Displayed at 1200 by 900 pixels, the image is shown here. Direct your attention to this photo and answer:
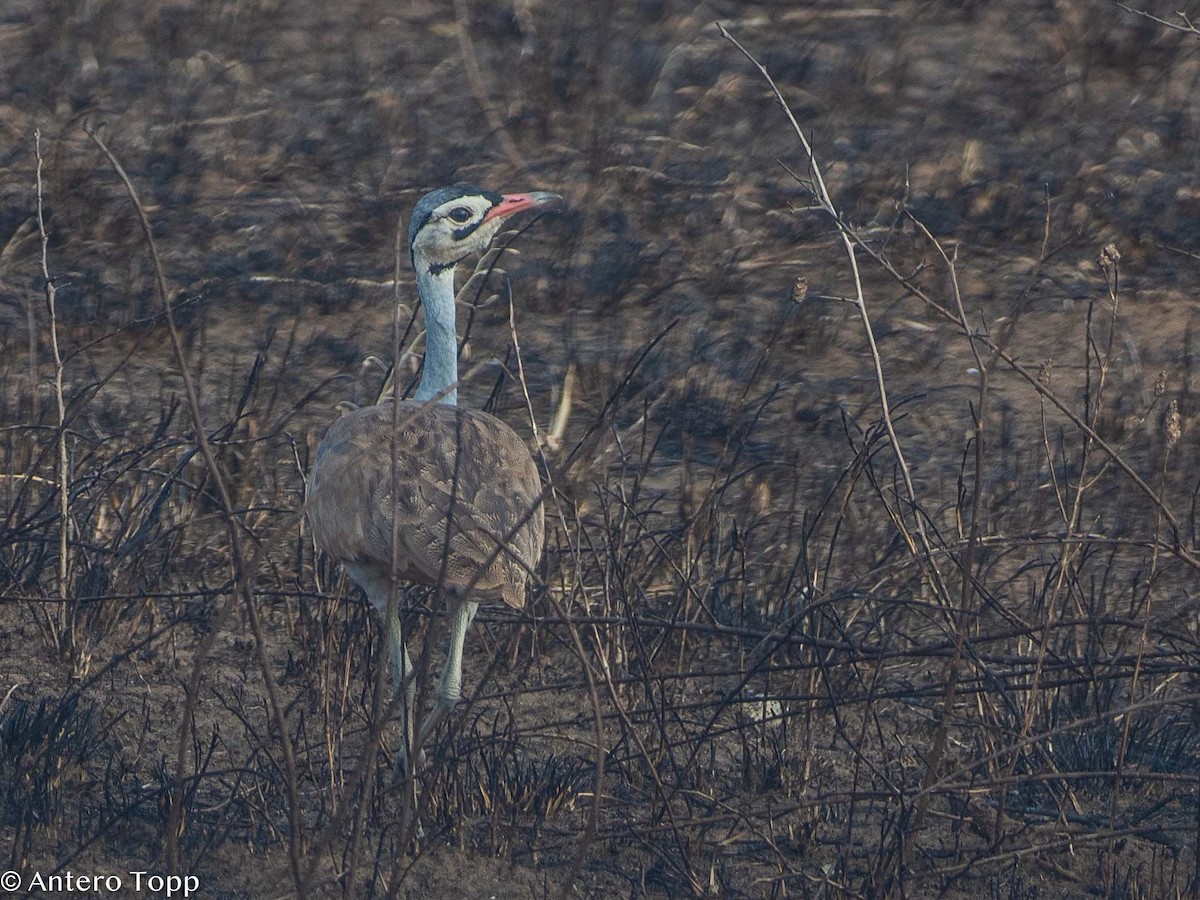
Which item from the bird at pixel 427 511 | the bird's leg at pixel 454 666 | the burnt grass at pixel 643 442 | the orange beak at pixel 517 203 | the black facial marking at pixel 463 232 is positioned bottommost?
the burnt grass at pixel 643 442

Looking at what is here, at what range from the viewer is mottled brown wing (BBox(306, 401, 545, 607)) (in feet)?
14.0

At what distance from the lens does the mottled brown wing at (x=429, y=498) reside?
4254 mm

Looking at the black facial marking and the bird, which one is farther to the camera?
the black facial marking

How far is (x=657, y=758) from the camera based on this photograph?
4.68 meters

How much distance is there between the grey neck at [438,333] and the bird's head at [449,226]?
26mm

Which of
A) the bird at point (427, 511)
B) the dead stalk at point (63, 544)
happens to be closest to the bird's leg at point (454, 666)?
the bird at point (427, 511)

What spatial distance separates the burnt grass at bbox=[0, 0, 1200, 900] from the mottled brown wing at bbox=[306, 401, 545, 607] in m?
0.17

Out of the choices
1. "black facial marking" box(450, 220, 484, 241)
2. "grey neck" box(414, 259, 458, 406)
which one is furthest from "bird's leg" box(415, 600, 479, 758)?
"black facial marking" box(450, 220, 484, 241)

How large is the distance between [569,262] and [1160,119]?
3.64m

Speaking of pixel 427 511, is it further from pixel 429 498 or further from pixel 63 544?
pixel 63 544

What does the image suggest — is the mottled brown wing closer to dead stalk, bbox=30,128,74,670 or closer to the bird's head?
the bird's head

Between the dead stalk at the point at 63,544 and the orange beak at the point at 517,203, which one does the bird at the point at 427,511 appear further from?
the dead stalk at the point at 63,544

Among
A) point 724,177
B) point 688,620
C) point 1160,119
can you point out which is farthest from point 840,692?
point 1160,119

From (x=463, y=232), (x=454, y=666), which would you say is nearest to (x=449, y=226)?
(x=463, y=232)
